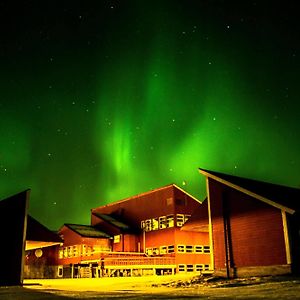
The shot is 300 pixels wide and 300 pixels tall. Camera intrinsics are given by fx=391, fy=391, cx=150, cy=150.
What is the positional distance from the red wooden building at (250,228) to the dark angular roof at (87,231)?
26.1 m

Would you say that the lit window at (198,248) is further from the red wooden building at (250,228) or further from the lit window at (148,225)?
the red wooden building at (250,228)

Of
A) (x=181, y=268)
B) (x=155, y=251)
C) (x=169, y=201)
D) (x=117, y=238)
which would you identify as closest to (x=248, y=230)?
(x=181, y=268)

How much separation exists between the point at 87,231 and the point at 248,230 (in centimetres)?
3025

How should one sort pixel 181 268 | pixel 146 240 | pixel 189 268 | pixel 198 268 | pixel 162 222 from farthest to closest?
pixel 146 240, pixel 162 222, pixel 198 268, pixel 189 268, pixel 181 268

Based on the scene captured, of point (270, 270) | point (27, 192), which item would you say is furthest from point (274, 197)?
point (27, 192)

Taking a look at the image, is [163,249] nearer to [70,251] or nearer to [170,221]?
[170,221]

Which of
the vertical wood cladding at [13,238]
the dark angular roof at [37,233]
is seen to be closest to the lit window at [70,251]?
the dark angular roof at [37,233]

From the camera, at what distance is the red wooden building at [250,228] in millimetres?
20953

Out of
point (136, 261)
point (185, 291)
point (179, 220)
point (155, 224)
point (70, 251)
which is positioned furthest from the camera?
point (70, 251)

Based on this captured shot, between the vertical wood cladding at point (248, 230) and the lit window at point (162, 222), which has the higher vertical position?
the lit window at point (162, 222)

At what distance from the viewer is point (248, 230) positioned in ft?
74.6

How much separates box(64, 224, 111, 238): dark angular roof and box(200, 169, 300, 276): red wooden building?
26.1 m

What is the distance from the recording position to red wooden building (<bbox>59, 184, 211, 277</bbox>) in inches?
1681

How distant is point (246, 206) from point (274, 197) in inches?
66.4
